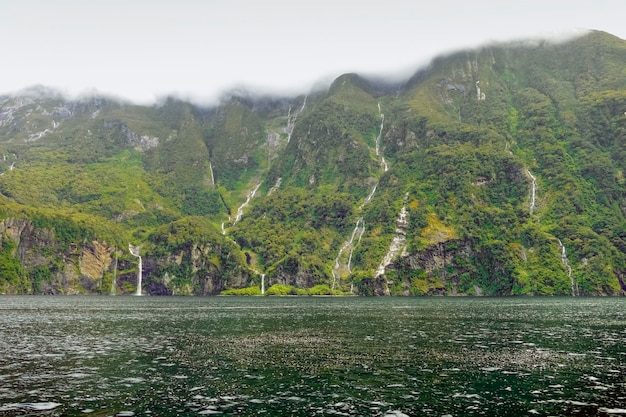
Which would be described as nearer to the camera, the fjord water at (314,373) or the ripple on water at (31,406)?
the ripple on water at (31,406)

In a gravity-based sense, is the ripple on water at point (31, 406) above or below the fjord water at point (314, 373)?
above

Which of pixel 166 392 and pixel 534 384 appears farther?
pixel 534 384

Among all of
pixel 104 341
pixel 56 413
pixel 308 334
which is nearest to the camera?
pixel 56 413

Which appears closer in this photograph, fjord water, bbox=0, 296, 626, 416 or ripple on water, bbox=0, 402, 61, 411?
ripple on water, bbox=0, 402, 61, 411

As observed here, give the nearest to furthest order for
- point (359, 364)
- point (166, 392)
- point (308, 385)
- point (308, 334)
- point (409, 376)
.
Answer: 1. point (166, 392)
2. point (308, 385)
3. point (409, 376)
4. point (359, 364)
5. point (308, 334)

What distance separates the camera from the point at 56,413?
3234 cm

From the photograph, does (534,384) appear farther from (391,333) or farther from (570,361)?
(391,333)

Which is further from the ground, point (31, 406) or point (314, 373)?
point (31, 406)

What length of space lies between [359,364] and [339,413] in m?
19.2

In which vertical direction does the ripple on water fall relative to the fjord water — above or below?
above

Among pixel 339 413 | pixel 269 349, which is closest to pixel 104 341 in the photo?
pixel 269 349

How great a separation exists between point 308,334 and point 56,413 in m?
51.4

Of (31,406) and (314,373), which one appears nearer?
(31,406)

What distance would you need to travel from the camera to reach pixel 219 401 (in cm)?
3625
